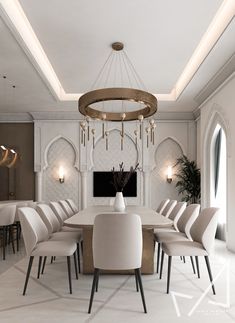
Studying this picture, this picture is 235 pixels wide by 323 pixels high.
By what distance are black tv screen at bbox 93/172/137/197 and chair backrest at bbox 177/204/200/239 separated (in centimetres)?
428

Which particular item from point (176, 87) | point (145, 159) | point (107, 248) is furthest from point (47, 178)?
point (107, 248)

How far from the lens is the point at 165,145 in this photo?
8.83m

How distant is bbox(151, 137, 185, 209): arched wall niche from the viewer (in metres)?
8.77

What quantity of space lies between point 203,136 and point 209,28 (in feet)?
9.84

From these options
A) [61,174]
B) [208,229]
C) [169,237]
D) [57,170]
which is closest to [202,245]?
[208,229]

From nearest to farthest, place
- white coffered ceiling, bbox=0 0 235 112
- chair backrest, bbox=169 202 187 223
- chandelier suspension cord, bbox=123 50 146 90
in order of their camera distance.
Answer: white coffered ceiling, bbox=0 0 235 112
chair backrest, bbox=169 202 187 223
chandelier suspension cord, bbox=123 50 146 90

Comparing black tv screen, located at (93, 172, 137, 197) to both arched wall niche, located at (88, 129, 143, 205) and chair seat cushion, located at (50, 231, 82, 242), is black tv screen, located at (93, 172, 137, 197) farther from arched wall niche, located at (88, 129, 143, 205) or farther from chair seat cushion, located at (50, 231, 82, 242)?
chair seat cushion, located at (50, 231, 82, 242)

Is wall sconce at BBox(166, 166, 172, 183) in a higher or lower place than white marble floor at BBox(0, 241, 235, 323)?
higher

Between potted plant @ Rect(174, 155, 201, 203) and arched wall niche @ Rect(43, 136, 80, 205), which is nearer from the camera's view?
potted plant @ Rect(174, 155, 201, 203)

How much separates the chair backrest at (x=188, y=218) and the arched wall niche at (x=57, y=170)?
4.70 m

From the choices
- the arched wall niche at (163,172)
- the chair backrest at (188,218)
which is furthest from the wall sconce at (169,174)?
the chair backrest at (188,218)

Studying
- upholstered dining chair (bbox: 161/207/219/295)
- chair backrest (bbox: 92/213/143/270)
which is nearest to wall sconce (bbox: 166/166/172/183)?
upholstered dining chair (bbox: 161/207/219/295)

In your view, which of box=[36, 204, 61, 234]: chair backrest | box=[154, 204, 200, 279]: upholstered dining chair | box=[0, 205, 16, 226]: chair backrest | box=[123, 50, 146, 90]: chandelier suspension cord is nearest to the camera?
box=[154, 204, 200, 279]: upholstered dining chair

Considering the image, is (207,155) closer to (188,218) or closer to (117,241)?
(188,218)
